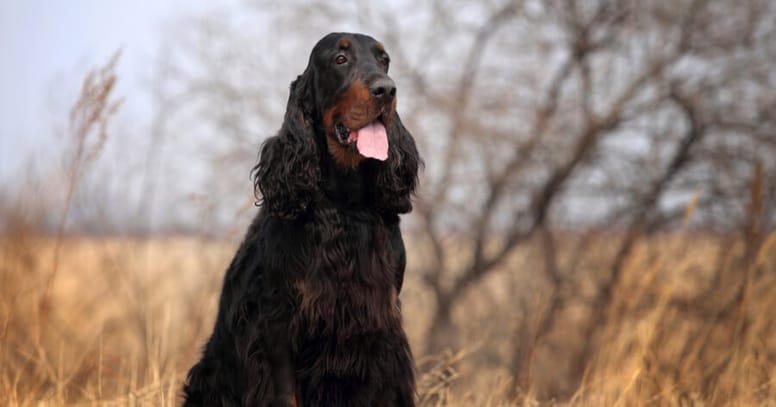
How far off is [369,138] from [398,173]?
30 centimetres

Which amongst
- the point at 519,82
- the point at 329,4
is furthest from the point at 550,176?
the point at 329,4

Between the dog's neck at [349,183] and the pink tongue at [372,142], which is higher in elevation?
the pink tongue at [372,142]

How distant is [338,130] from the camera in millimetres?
2654

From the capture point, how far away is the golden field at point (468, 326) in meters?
3.65

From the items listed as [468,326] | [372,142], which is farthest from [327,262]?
[468,326]

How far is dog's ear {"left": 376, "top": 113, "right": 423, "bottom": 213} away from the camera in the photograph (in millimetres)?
2736

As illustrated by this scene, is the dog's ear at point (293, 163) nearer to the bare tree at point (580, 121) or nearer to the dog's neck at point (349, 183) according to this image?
the dog's neck at point (349, 183)

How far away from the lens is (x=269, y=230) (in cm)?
269

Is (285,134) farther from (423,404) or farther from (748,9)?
(748,9)

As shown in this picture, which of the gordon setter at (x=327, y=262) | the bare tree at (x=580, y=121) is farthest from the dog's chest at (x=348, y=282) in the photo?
the bare tree at (x=580, y=121)

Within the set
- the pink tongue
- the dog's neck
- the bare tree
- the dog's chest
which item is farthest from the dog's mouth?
the bare tree

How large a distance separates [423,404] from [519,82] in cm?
524

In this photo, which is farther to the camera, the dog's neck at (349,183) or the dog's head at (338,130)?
the dog's neck at (349,183)

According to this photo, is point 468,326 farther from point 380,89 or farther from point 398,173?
point 380,89
